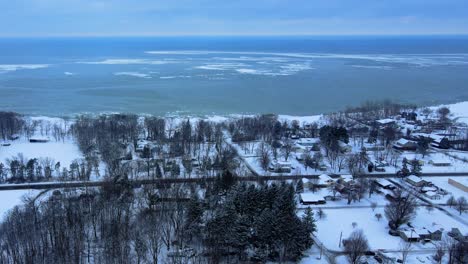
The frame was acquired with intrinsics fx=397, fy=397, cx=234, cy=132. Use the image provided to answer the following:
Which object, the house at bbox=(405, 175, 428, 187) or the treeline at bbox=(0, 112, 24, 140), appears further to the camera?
the treeline at bbox=(0, 112, 24, 140)

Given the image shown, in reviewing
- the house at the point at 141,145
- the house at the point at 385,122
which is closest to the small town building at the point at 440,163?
the house at the point at 385,122

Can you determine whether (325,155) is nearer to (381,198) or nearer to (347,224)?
(381,198)

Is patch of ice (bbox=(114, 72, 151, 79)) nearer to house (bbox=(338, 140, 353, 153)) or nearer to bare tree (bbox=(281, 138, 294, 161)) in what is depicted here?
bare tree (bbox=(281, 138, 294, 161))

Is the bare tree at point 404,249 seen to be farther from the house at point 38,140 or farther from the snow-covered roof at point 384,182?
the house at point 38,140

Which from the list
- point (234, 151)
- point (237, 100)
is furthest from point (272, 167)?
point (237, 100)

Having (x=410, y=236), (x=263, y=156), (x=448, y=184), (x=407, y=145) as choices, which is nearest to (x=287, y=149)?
(x=263, y=156)

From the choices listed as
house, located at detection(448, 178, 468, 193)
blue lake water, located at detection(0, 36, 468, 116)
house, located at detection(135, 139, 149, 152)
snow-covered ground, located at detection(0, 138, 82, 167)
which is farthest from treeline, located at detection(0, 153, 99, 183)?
house, located at detection(448, 178, 468, 193)

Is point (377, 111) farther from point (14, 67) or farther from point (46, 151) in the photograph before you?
point (14, 67)
